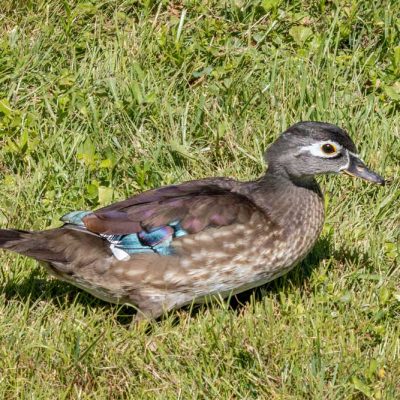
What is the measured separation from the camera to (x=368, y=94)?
6934 millimetres

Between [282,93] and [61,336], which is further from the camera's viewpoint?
[282,93]

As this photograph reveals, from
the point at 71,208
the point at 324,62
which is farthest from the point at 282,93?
the point at 71,208

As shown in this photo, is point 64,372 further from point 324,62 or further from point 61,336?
point 324,62

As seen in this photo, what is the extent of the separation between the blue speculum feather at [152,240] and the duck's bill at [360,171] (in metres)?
0.91

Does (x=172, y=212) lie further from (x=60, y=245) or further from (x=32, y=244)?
(x=32, y=244)

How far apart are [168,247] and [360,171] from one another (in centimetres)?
104

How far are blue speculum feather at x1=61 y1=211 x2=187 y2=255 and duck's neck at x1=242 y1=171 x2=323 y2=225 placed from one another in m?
0.49

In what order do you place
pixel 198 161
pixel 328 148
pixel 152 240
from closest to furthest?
pixel 152 240
pixel 328 148
pixel 198 161

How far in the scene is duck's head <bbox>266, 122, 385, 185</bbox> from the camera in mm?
5703

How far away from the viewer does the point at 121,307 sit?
5555 mm

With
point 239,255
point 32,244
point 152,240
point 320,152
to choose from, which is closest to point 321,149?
point 320,152

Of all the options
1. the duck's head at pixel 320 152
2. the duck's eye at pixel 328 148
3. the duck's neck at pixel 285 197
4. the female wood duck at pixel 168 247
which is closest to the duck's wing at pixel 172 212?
the female wood duck at pixel 168 247

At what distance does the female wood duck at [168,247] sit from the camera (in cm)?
549

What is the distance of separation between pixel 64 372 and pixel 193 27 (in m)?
2.94
